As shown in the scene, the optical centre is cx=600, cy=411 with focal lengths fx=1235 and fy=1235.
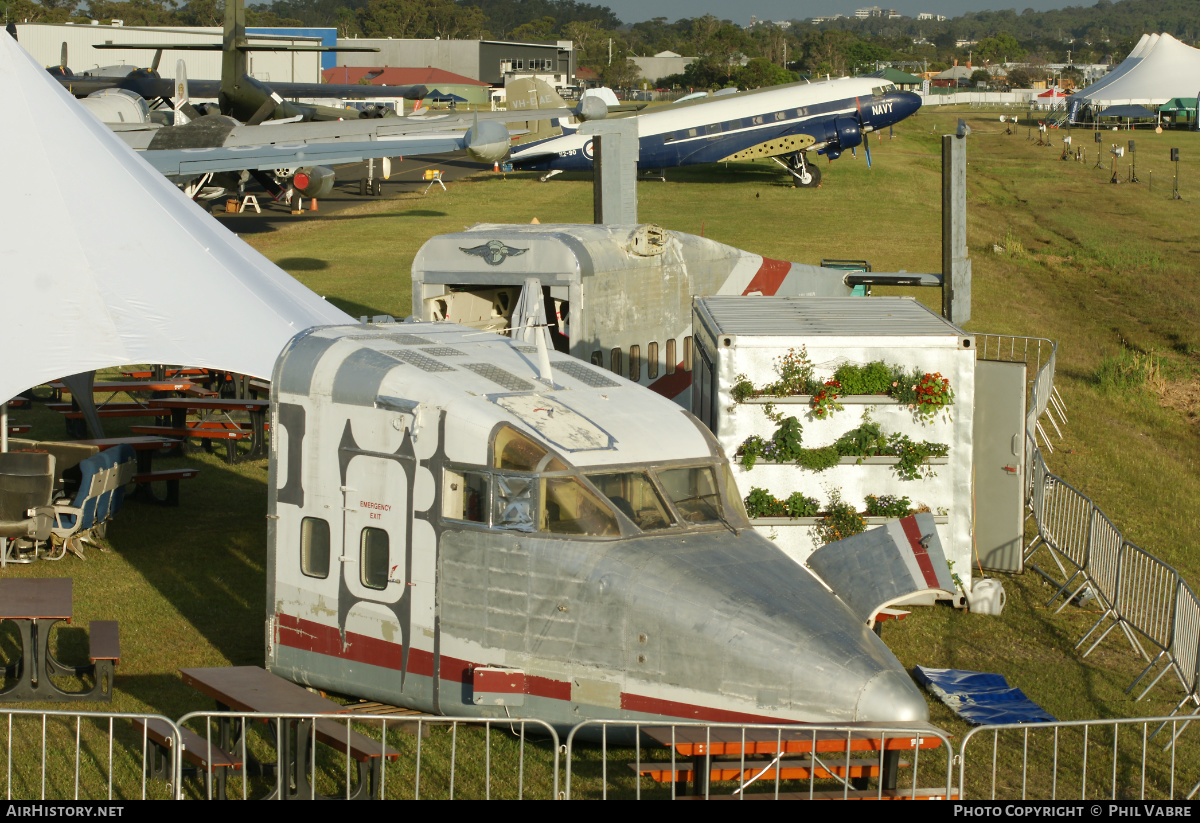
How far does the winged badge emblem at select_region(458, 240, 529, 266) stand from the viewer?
1566 cm

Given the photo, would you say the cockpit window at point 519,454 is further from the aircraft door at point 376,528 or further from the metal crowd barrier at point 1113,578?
the metal crowd barrier at point 1113,578

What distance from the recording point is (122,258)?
518 inches

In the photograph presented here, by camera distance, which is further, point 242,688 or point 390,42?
point 390,42

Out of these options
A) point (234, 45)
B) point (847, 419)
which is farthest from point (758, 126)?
point (847, 419)

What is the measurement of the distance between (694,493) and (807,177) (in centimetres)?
4826

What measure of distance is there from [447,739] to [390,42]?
452 feet

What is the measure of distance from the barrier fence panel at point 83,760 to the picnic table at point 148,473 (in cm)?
587

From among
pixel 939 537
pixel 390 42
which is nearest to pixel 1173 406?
pixel 939 537

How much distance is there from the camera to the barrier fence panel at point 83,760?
26.7 ft

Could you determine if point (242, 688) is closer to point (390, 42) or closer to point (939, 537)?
point (939, 537)

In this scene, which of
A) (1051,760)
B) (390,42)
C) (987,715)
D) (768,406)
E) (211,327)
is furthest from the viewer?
(390,42)

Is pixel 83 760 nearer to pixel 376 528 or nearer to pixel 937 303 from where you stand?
pixel 376 528

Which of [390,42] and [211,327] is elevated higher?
[390,42]

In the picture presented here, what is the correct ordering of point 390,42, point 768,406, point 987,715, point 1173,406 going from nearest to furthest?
point 987,715
point 768,406
point 1173,406
point 390,42
